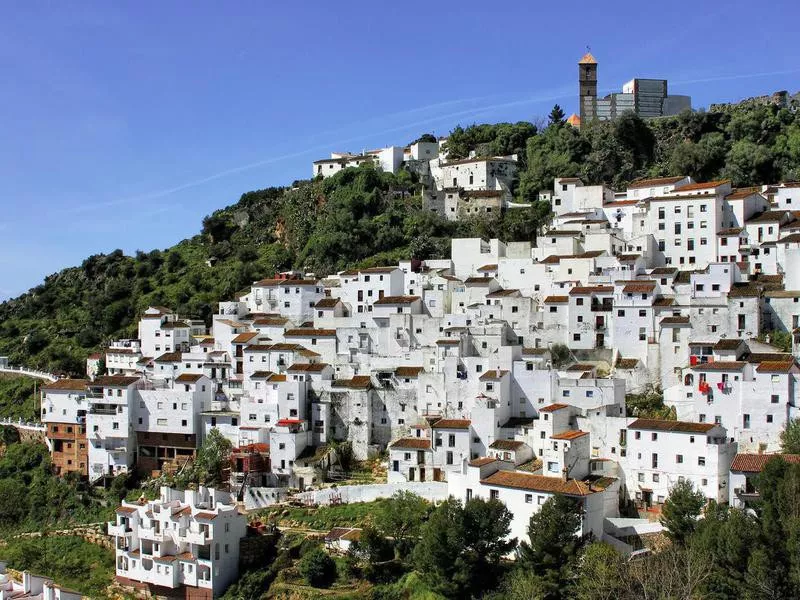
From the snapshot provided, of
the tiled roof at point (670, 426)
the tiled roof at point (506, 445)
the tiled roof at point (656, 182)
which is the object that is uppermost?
the tiled roof at point (656, 182)

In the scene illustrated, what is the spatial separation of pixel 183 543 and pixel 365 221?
32045 millimetres

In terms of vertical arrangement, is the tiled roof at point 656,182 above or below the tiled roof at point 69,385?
above

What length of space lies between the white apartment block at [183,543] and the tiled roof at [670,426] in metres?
16.3

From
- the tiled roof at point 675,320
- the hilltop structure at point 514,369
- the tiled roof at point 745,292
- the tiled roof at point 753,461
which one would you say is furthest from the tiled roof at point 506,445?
the tiled roof at point 745,292

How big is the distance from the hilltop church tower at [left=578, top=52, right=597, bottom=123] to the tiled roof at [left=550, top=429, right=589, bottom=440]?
1584 inches

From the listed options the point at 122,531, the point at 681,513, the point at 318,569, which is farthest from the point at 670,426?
the point at 122,531

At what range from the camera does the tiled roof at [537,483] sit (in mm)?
32500

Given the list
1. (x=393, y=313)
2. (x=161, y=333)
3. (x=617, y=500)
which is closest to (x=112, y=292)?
(x=161, y=333)

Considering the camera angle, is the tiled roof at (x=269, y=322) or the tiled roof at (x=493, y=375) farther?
the tiled roof at (x=269, y=322)

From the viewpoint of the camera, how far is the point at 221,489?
1679 inches

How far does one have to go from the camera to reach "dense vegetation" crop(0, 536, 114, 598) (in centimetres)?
4062

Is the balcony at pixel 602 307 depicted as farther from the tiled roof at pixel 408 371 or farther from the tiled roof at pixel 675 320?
the tiled roof at pixel 408 371

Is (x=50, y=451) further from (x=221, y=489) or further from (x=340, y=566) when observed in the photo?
(x=340, y=566)

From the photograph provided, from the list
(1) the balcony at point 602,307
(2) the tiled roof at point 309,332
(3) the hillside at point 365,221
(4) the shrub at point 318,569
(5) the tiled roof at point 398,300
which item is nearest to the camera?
(4) the shrub at point 318,569
